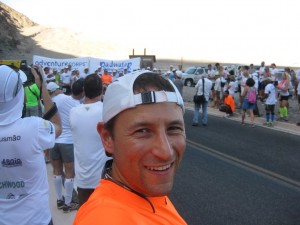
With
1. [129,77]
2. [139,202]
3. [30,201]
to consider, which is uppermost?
[129,77]

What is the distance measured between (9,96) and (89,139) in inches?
63.6

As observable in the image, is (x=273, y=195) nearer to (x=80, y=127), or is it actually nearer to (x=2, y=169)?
(x=80, y=127)

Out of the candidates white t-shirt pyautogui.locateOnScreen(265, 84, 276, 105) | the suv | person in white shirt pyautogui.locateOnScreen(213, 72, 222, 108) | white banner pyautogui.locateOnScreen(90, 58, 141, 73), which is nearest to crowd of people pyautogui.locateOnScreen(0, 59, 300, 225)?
white t-shirt pyautogui.locateOnScreen(265, 84, 276, 105)

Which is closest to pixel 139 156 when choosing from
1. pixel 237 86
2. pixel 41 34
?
pixel 237 86

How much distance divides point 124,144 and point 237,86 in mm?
16757

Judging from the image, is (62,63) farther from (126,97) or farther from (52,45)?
(52,45)

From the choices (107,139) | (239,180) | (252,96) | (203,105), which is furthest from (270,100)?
(107,139)

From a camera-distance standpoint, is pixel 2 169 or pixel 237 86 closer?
pixel 2 169

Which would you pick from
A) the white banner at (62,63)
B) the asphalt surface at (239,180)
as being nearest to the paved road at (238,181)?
the asphalt surface at (239,180)

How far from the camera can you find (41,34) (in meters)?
73.6

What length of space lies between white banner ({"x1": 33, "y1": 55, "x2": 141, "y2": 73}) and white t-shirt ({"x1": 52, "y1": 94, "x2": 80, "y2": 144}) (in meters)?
14.4

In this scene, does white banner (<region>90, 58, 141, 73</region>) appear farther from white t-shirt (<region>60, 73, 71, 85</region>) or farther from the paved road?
the paved road

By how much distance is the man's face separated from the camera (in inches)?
53.6

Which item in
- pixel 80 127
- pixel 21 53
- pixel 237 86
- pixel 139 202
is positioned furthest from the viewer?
pixel 21 53
